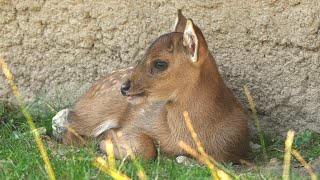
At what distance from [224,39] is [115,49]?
3.71ft

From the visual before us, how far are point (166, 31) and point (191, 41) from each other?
1.29 m

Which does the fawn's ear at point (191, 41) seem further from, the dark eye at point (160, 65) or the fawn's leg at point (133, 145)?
the fawn's leg at point (133, 145)

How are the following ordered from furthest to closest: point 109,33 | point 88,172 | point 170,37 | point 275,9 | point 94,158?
point 109,33 < point 275,9 < point 170,37 < point 94,158 < point 88,172

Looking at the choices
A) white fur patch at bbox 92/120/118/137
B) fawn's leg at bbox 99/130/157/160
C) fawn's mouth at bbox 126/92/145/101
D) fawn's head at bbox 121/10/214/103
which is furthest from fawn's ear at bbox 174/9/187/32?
white fur patch at bbox 92/120/118/137

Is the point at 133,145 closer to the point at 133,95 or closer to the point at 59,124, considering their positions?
the point at 133,95

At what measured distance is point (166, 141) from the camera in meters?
7.57

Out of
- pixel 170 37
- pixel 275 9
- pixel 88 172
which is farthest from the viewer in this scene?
pixel 275 9

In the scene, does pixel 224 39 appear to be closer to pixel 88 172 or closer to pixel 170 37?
pixel 170 37

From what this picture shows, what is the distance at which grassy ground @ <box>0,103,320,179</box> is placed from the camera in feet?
20.9

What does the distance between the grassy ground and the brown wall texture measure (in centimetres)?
29

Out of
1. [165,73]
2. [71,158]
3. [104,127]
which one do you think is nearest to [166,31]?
[104,127]

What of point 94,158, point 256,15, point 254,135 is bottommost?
point 254,135

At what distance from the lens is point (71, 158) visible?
22.2 ft

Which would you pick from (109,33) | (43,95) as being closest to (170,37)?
(109,33)
